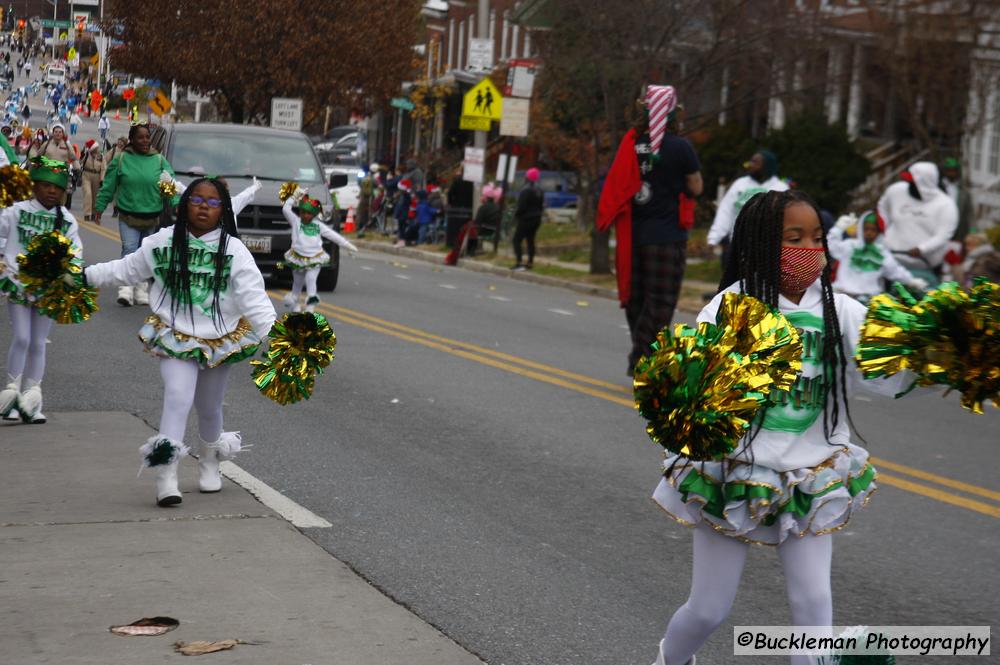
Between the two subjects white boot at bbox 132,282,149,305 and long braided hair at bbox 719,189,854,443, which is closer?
long braided hair at bbox 719,189,854,443

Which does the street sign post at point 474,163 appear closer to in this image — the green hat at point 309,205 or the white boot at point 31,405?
the green hat at point 309,205

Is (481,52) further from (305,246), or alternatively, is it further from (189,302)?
(189,302)

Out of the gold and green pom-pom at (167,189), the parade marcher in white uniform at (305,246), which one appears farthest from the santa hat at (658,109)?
the parade marcher in white uniform at (305,246)

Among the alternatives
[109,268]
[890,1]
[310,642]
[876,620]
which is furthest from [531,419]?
[890,1]

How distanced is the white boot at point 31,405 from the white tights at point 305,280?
726 cm

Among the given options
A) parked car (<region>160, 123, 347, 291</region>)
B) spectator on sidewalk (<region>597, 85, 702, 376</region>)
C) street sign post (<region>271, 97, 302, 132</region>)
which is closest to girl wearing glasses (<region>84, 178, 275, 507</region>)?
spectator on sidewalk (<region>597, 85, 702, 376</region>)

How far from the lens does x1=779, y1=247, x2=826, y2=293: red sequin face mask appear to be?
4.34 m

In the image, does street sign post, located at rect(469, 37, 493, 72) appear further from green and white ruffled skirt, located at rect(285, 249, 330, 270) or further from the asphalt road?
the asphalt road

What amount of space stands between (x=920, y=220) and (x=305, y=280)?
257 inches

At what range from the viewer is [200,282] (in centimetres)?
710

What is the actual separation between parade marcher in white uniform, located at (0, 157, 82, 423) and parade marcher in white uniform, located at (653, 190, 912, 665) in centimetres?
573

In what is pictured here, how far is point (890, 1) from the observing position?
24688 mm

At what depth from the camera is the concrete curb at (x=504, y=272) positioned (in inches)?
940

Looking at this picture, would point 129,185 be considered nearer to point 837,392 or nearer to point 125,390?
point 125,390
